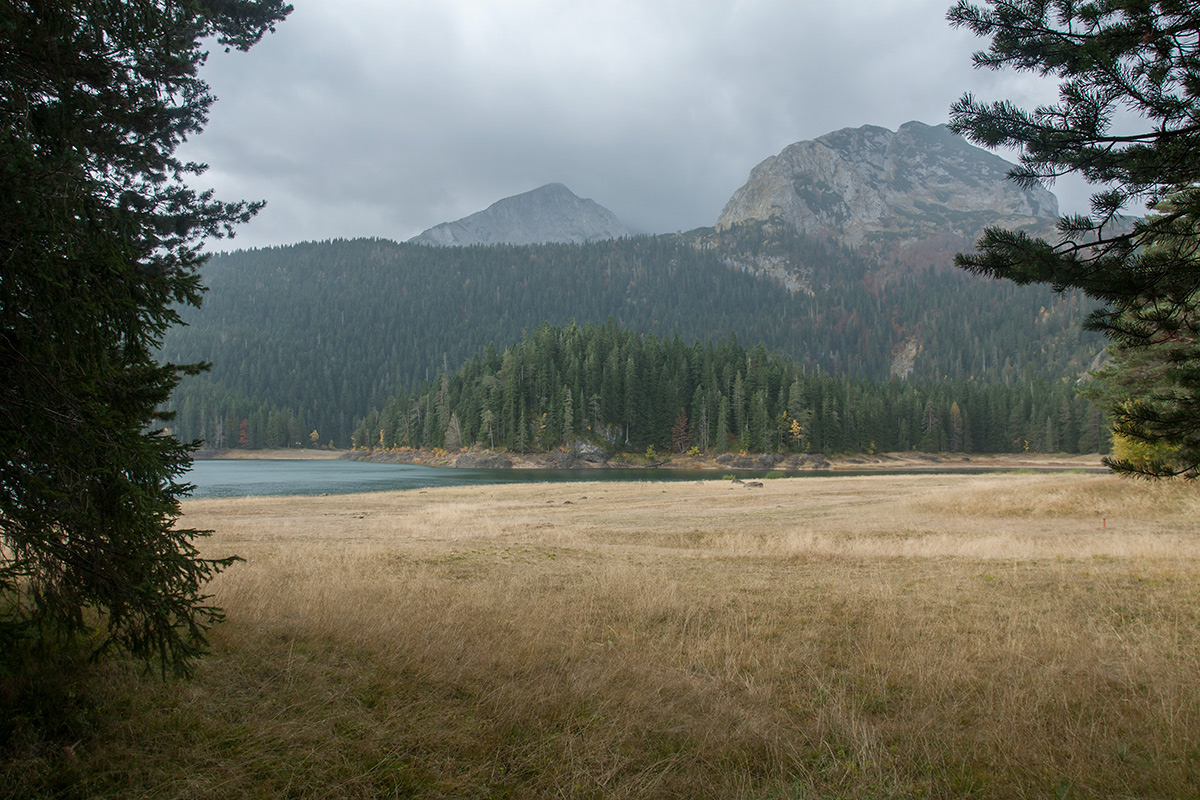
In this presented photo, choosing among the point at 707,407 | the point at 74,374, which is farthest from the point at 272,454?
the point at 74,374

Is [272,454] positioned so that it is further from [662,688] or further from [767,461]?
[662,688]

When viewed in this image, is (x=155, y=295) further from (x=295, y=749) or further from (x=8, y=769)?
(x=295, y=749)

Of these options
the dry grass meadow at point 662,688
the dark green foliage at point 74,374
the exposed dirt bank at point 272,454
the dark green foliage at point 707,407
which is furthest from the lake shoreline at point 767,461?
the dark green foliage at point 74,374

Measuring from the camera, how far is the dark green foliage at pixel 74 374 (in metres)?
4.18

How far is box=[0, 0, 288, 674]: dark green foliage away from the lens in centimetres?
418

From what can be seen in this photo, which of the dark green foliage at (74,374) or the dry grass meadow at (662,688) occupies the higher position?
the dark green foliage at (74,374)

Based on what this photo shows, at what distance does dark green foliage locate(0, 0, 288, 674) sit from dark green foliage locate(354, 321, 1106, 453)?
10220 cm

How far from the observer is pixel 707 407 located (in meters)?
113

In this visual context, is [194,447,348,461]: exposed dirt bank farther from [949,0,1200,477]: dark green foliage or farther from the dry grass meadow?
[949,0,1200,477]: dark green foliage

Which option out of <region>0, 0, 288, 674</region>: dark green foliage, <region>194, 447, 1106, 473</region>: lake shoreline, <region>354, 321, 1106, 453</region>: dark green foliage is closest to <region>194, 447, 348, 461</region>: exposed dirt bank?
<region>354, 321, 1106, 453</region>: dark green foliage

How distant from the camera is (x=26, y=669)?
4.45m

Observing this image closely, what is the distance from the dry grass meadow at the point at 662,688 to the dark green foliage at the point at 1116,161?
9.51 ft

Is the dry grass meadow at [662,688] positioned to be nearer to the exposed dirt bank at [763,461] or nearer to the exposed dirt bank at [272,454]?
the exposed dirt bank at [763,461]

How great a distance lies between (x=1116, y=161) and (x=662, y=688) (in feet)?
22.3
